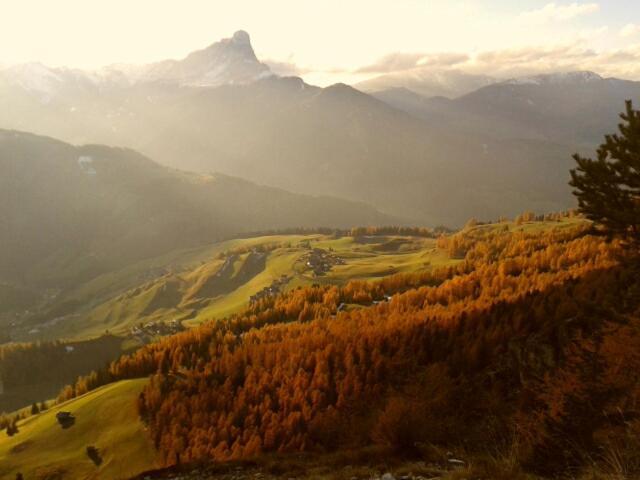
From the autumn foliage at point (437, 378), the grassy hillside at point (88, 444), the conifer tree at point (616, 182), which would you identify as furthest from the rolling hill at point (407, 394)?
the conifer tree at point (616, 182)

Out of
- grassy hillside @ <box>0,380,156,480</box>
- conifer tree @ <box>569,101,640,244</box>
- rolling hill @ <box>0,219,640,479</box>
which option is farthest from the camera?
grassy hillside @ <box>0,380,156,480</box>

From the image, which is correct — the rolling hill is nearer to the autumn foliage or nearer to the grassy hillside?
the autumn foliage

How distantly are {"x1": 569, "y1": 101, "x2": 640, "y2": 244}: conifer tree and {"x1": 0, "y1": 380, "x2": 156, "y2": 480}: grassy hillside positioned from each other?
67913mm

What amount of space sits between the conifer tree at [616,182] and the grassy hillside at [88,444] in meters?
67.9

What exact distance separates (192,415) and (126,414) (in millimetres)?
17452

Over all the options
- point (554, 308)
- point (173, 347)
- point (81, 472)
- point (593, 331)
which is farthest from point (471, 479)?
point (173, 347)

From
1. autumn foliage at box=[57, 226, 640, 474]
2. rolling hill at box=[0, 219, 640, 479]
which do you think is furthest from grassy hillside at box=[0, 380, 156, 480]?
autumn foliage at box=[57, 226, 640, 474]

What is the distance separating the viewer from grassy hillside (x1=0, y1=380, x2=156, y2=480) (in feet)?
235

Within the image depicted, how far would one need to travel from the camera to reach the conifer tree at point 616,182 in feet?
134

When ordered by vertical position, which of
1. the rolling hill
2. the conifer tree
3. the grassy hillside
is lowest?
the grassy hillside

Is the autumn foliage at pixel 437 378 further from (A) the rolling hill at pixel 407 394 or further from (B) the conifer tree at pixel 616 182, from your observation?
(B) the conifer tree at pixel 616 182

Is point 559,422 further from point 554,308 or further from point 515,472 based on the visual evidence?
point 554,308

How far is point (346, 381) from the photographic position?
74625mm

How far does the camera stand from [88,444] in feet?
267
